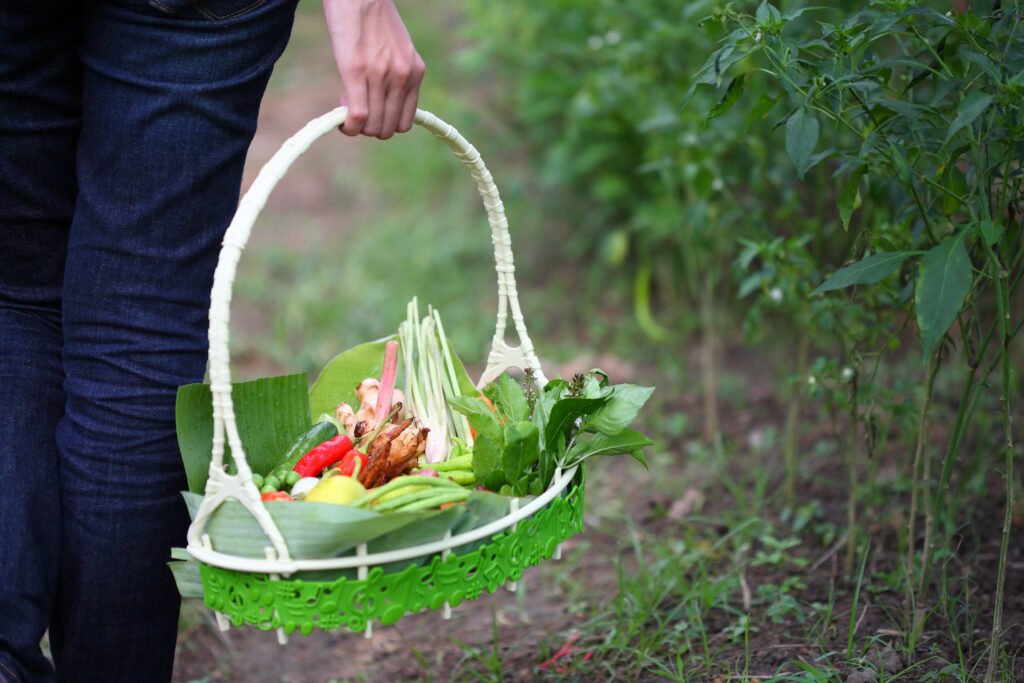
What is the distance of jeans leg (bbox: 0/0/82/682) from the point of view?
1389mm

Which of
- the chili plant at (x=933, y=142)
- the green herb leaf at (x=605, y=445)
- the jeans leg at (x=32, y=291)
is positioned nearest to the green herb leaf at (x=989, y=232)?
the chili plant at (x=933, y=142)

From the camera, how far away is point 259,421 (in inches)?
63.5

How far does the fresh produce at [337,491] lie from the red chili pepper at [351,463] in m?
0.08

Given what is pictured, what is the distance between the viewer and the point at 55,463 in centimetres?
151

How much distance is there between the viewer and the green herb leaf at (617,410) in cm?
151

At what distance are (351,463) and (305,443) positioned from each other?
0.45 ft

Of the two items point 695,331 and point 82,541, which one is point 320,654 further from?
point 695,331

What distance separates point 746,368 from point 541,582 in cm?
142

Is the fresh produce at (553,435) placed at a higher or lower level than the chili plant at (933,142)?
lower

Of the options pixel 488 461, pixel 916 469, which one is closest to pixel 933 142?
pixel 916 469

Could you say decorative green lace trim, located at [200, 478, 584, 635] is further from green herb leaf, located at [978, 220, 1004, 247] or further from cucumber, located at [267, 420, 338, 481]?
green herb leaf, located at [978, 220, 1004, 247]

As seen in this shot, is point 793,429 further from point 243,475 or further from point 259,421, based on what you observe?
point 243,475

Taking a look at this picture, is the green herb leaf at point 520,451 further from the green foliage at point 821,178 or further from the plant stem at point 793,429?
the plant stem at point 793,429

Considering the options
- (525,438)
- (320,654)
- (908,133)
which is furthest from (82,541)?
(908,133)
